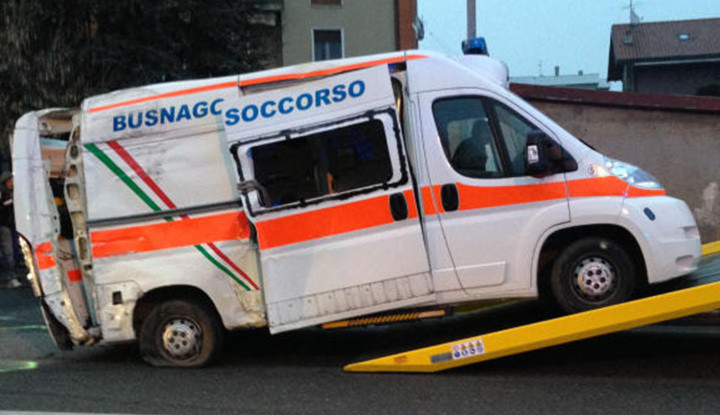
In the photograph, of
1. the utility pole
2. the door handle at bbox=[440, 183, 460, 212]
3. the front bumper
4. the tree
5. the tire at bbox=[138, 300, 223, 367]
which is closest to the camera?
the front bumper

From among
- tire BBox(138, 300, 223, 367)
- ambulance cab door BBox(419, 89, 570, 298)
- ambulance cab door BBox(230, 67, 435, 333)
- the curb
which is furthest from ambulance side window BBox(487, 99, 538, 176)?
tire BBox(138, 300, 223, 367)

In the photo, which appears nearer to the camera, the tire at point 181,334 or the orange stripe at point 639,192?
the orange stripe at point 639,192

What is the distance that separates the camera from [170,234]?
21.1ft

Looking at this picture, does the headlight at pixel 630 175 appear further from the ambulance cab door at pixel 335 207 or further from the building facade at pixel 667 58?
the building facade at pixel 667 58

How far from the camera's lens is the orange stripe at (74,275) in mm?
6699

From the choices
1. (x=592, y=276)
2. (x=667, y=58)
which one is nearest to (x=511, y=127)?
(x=592, y=276)

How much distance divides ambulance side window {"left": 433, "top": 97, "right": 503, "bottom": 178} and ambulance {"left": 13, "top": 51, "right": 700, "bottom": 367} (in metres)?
0.01

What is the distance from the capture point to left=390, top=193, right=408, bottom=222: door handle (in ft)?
19.7

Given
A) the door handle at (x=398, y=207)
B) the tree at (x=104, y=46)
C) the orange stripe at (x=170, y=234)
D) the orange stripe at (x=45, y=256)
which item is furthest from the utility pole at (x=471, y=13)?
the orange stripe at (x=45, y=256)

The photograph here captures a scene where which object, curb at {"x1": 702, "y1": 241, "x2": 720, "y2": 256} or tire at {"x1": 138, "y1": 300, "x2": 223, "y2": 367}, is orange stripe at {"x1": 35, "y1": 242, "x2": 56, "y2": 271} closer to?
tire at {"x1": 138, "y1": 300, "x2": 223, "y2": 367}

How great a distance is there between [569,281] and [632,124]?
6.22m

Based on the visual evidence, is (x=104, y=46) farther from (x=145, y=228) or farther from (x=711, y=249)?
(x=711, y=249)

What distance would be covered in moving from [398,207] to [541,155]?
1182 mm

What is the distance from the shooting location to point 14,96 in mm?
14031
